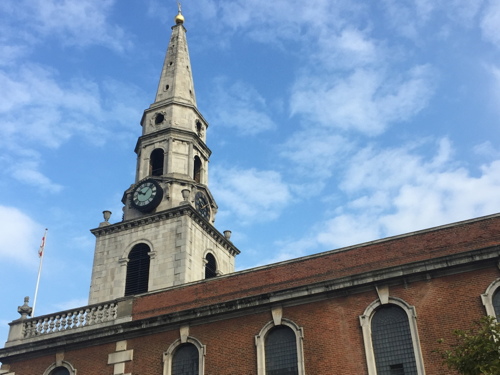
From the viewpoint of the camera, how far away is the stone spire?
135 ft

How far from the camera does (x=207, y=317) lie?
77.0 ft

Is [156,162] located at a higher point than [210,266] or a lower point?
higher

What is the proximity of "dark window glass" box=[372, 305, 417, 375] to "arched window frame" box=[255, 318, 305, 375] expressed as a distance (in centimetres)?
240

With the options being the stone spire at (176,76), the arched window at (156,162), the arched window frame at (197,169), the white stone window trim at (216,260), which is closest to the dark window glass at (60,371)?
the white stone window trim at (216,260)

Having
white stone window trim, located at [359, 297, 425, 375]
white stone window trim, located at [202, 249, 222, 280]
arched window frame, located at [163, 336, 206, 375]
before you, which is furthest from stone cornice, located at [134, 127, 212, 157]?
white stone window trim, located at [359, 297, 425, 375]

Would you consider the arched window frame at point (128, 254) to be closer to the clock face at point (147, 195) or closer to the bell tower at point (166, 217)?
the bell tower at point (166, 217)

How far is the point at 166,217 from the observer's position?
1356 inches

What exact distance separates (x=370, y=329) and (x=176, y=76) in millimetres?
25763

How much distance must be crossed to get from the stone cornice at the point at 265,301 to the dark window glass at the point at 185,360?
2.97 feet

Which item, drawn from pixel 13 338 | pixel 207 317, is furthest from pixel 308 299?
pixel 13 338

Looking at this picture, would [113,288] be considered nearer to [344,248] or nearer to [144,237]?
[144,237]

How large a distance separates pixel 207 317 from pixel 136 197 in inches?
569

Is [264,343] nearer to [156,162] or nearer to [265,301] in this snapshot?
[265,301]

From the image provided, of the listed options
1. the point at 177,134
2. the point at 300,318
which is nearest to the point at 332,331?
the point at 300,318
